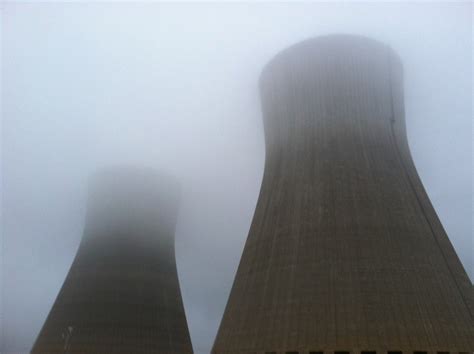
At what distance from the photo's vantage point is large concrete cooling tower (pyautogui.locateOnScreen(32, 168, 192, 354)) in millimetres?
13805

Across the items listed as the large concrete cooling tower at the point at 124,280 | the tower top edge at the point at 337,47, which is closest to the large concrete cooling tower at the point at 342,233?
the tower top edge at the point at 337,47

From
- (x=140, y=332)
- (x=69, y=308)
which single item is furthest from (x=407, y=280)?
(x=69, y=308)

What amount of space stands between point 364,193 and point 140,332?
8.50 meters

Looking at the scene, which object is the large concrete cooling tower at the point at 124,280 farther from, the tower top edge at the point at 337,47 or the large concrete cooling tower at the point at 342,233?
the tower top edge at the point at 337,47

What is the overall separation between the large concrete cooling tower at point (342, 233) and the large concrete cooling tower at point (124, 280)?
589 centimetres

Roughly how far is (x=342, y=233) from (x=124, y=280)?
847 cm

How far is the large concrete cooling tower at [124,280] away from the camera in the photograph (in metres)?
13.8

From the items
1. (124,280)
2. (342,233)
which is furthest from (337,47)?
(124,280)

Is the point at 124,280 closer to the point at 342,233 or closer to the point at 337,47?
the point at 342,233

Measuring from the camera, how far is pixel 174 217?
17.2 m

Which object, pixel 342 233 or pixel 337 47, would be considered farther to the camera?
pixel 337 47

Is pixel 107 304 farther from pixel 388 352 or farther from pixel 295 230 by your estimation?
pixel 388 352

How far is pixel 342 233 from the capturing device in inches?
336

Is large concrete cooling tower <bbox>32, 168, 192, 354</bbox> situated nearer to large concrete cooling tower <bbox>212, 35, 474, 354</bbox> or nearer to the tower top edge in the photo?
large concrete cooling tower <bbox>212, 35, 474, 354</bbox>
